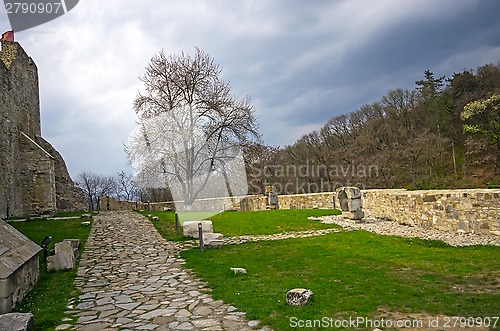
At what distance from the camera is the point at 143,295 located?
619cm

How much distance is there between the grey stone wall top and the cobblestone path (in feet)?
3.35

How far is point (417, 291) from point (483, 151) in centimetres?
3193

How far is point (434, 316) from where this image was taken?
4348 mm

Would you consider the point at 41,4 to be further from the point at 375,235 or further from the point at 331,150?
the point at 331,150

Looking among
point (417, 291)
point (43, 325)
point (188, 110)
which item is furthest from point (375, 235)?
point (188, 110)

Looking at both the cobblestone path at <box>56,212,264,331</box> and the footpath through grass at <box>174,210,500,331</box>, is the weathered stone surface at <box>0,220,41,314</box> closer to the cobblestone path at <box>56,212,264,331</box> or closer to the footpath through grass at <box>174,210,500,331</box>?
the cobblestone path at <box>56,212,264,331</box>

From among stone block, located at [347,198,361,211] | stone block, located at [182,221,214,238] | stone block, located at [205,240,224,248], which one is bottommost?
stone block, located at [205,240,224,248]

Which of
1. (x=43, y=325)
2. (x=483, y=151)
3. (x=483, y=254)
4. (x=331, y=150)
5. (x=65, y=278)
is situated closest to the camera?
(x=43, y=325)

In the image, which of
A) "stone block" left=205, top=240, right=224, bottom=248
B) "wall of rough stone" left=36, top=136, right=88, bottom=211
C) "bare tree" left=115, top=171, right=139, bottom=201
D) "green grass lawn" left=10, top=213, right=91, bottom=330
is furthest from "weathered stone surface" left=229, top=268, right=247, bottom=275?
"bare tree" left=115, top=171, right=139, bottom=201

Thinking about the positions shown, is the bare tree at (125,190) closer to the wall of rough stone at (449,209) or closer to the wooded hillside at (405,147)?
the wooded hillside at (405,147)

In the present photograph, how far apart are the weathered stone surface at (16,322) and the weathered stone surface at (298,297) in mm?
3071

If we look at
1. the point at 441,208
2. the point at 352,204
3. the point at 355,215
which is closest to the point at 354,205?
the point at 352,204

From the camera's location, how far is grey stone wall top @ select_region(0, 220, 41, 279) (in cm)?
509

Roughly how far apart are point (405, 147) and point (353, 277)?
99.3 feet
